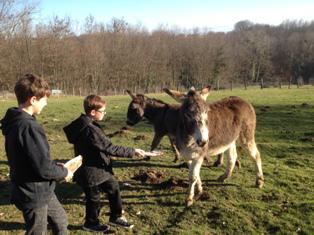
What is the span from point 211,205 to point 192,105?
1.78m

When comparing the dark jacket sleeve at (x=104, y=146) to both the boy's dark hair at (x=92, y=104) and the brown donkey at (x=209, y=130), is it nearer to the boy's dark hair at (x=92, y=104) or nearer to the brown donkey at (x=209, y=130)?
the boy's dark hair at (x=92, y=104)

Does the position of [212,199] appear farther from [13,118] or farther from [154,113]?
[13,118]

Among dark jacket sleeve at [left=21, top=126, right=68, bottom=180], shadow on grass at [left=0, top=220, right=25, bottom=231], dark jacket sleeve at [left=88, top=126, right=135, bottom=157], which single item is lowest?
shadow on grass at [left=0, top=220, right=25, bottom=231]

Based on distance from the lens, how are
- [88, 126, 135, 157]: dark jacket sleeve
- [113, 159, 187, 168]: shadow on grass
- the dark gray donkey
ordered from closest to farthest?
[88, 126, 135, 157]: dark jacket sleeve → [113, 159, 187, 168]: shadow on grass → the dark gray donkey

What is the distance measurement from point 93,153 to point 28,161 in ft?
5.85

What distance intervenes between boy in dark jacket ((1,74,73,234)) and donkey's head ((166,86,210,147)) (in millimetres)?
2611

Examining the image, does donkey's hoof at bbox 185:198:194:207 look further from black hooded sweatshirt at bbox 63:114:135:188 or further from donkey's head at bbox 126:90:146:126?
donkey's head at bbox 126:90:146:126

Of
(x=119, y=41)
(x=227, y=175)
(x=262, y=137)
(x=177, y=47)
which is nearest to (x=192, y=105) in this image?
(x=227, y=175)

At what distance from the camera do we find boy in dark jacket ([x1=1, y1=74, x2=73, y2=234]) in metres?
3.93

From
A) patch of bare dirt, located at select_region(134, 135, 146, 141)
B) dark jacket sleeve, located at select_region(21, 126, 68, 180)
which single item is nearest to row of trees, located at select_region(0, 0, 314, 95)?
patch of bare dirt, located at select_region(134, 135, 146, 141)

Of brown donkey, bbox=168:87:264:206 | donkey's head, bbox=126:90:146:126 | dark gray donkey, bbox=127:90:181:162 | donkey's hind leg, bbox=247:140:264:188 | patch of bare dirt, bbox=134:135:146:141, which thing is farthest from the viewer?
patch of bare dirt, bbox=134:135:146:141

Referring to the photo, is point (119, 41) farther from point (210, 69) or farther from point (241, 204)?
point (241, 204)

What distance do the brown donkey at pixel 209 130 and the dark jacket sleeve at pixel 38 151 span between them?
289cm

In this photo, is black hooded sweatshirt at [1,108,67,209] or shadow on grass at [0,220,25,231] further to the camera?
shadow on grass at [0,220,25,231]
